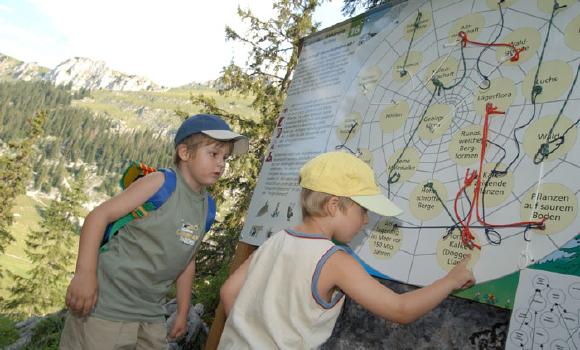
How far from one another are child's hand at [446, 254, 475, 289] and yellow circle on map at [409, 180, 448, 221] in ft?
1.28

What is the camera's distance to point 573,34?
2.34 metres

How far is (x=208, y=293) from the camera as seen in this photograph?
29.9 feet

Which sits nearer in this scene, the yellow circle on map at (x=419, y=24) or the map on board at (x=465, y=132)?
the map on board at (x=465, y=132)

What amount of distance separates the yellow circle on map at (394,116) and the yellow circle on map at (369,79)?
31cm

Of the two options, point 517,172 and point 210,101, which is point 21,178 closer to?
point 210,101

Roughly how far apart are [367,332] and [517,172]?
5.23 ft

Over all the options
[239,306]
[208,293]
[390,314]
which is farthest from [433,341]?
[208,293]

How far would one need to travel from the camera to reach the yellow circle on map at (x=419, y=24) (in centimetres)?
329

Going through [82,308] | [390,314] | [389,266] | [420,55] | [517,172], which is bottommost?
[82,308]

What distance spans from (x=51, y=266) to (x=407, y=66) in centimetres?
3681

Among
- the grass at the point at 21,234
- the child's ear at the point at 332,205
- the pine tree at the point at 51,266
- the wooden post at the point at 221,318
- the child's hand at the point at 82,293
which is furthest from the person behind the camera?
the grass at the point at 21,234

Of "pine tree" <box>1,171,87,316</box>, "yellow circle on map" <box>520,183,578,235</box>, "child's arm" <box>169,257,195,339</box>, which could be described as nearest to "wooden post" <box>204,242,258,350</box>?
"child's arm" <box>169,257,195,339</box>

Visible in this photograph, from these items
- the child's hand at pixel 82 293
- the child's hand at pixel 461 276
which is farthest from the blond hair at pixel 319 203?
the child's hand at pixel 82 293

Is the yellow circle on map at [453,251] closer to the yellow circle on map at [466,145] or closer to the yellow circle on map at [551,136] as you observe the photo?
the yellow circle on map at [466,145]
